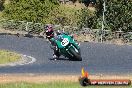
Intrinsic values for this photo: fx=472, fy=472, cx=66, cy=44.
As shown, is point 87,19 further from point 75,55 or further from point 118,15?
point 75,55

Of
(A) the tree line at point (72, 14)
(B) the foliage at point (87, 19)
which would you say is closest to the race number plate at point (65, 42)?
(A) the tree line at point (72, 14)

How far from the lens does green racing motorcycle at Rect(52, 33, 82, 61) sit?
22.8 m

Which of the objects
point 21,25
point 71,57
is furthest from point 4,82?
point 21,25

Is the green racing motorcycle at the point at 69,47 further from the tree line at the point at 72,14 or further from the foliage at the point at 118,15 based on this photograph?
the tree line at the point at 72,14

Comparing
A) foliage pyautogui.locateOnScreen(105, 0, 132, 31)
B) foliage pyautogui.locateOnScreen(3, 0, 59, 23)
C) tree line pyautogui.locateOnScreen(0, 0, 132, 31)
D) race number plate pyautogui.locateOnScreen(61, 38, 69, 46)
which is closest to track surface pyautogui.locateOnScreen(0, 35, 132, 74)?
race number plate pyautogui.locateOnScreen(61, 38, 69, 46)

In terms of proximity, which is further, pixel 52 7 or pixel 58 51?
pixel 52 7

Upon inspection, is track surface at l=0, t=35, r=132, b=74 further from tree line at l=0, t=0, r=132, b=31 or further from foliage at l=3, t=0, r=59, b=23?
foliage at l=3, t=0, r=59, b=23

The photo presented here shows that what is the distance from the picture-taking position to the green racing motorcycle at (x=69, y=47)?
22.8 metres

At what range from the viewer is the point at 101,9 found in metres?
46.3

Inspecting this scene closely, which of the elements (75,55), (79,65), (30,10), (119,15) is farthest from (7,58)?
(30,10)

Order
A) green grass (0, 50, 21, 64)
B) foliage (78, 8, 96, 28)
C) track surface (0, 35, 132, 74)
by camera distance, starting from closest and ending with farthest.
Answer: track surface (0, 35, 132, 74), green grass (0, 50, 21, 64), foliage (78, 8, 96, 28)

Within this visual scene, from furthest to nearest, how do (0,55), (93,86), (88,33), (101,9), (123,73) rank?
1. (101,9)
2. (88,33)
3. (0,55)
4. (123,73)
5. (93,86)

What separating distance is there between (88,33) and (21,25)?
841cm

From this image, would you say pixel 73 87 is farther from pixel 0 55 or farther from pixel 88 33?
pixel 88 33
